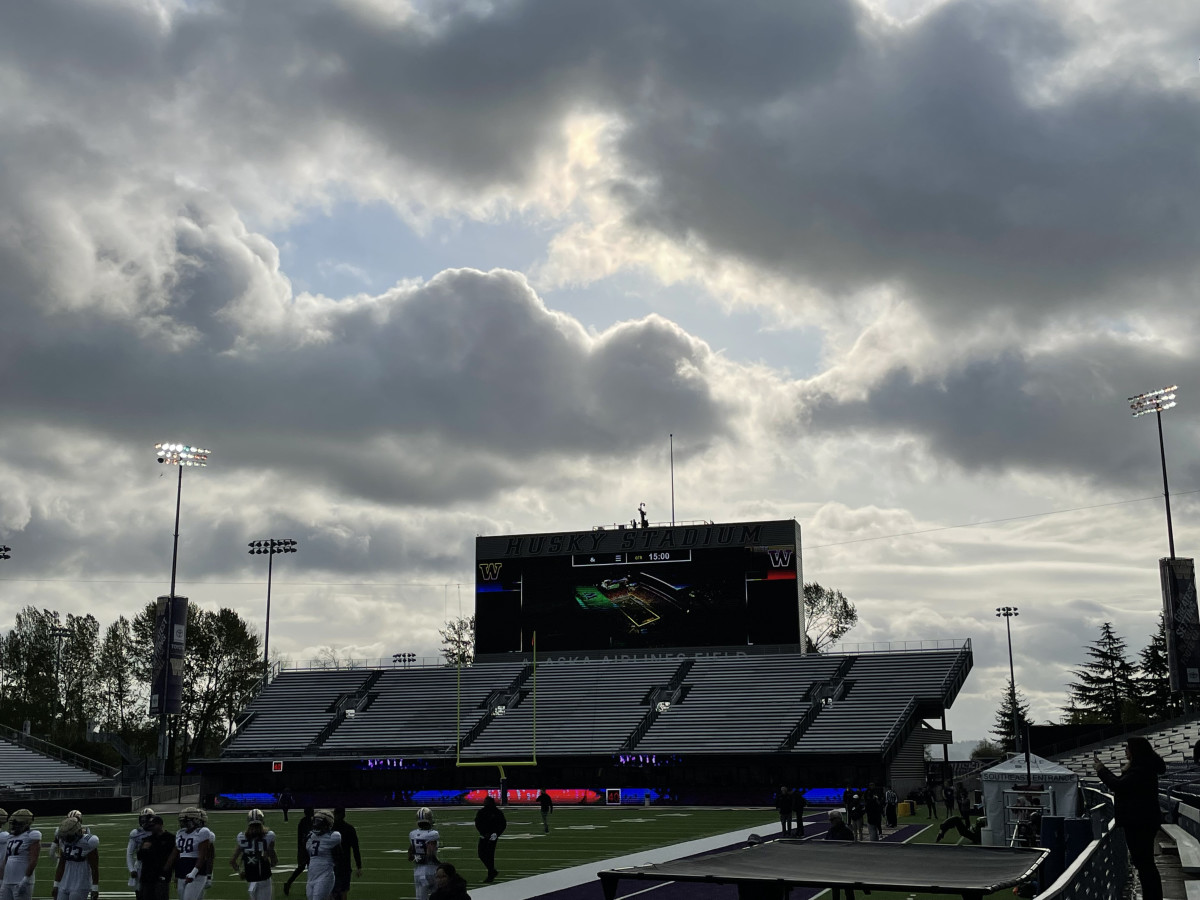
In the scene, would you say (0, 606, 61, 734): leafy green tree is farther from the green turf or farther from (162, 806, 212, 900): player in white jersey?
(162, 806, 212, 900): player in white jersey

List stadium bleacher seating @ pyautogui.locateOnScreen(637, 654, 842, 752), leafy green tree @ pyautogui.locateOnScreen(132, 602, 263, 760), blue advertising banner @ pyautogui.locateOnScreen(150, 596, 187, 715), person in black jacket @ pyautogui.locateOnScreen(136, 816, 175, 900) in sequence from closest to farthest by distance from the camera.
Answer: person in black jacket @ pyautogui.locateOnScreen(136, 816, 175, 900)
stadium bleacher seating @ pyautogui.locateOnScreen(637, 654, 842, 752)
blue advertising banner @ pyautogui.locateOnScreen(150, 596, 187, 715)
leafy green tree @ pyautogui.locateOnScreen(132, 602, 263, 760)

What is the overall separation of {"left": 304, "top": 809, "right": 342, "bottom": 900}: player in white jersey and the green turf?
16.2ft

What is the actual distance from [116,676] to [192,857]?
76.8 meters

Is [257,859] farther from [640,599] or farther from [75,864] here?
[640,599]

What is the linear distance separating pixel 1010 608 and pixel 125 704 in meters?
58.9

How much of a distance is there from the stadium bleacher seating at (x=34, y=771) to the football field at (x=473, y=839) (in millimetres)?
8910

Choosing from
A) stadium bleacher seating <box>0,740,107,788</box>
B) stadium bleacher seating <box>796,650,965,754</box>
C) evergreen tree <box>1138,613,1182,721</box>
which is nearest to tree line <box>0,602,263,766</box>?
stadium bleacher seating <box>0,740,107,788</box>

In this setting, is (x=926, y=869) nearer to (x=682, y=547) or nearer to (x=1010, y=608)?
(x=682, y=547)

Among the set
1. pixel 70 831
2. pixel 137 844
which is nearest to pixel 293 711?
pixel 137 844

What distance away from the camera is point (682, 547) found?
58.6 meters

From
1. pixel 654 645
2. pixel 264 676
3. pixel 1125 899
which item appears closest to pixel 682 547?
pixel 654 645

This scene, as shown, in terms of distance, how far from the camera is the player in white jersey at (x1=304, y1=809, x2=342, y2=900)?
1469 cm

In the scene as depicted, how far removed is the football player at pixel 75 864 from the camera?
1381 cm

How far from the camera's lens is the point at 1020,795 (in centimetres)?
2283
